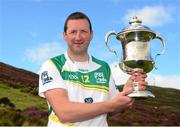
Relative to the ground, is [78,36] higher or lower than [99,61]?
higher

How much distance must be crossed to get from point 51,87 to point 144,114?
63444 mm

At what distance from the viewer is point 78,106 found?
221 inches

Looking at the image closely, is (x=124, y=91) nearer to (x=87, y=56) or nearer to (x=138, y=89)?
(x=138, y=89)

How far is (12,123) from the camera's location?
128 ft

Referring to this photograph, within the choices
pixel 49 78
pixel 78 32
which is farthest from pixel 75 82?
pixel 78 32

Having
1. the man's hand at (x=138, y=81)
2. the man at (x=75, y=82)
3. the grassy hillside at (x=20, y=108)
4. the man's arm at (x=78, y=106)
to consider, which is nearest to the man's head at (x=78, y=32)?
the man at (x=75, y=82)

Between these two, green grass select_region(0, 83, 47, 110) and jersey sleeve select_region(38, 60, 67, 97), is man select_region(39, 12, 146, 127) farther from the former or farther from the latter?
green grass select_region(0, 83, 47, 110)

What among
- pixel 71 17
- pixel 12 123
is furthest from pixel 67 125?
pixel 12 123

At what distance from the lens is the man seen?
5.71 meters

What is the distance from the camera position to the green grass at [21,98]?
54381 millimetres

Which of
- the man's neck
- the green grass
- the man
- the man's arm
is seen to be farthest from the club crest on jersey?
the green grass

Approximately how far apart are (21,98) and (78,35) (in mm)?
53044

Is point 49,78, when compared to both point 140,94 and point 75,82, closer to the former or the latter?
point 75,82

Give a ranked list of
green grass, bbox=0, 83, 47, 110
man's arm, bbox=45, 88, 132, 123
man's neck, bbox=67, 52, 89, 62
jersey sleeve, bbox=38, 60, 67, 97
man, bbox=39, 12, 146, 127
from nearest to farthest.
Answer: man's arm, bbox=45, 88, 132, 123 → man, bbox=39, 12, 146, 127 → jersey sleeve, bbox=38, 60, 67, 97 → man's neck, bbox=67, 52, 89, 62 → green grass, bbox=0, 83, 47, 110
